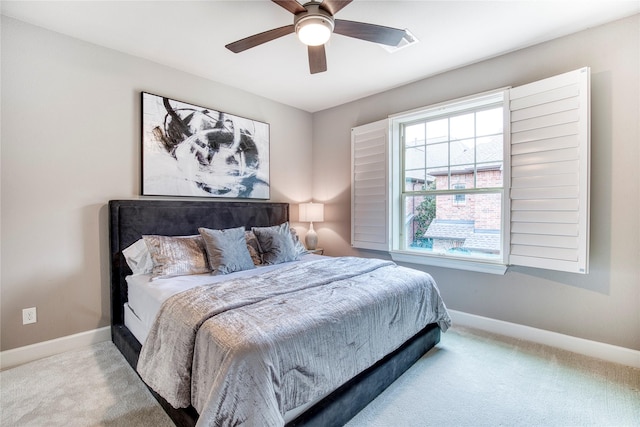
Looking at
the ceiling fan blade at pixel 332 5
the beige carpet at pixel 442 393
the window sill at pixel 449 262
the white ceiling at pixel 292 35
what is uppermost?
the white ceiling at pixel 292 35

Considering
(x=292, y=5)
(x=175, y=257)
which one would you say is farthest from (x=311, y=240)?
(x=292, y=5)

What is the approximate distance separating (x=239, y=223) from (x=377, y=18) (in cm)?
243

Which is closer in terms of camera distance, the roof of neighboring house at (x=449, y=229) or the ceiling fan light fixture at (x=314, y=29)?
the ceiling fan light fixture at (x=314, y=29)

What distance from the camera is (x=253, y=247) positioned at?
3.03 m

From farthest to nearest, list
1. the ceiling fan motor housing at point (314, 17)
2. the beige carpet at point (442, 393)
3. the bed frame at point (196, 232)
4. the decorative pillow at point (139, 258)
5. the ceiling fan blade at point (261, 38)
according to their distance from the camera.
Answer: the decorative pillow at point (139, 258), the ceiling fan blade at point (261, 38), the ceiling fan motor housing at point (314, 17), the beige carpet at point (442, 393), the bed frame at point (196, 232)

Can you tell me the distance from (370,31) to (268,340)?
1939mm

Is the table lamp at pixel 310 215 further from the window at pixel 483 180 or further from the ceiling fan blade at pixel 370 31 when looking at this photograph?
the ceiling fan blade at pixel 370 31

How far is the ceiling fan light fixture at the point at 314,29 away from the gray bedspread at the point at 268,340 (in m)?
1.66

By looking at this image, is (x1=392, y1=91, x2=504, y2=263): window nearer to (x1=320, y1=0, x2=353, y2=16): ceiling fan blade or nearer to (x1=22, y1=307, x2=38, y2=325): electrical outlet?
(x1=320, y1=0, x2=353, y2=16): ceiling fan blade

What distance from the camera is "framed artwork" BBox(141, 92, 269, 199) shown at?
2.86 meters

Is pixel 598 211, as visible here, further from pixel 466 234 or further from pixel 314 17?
pixel 314 17

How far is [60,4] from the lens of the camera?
82.4 inches

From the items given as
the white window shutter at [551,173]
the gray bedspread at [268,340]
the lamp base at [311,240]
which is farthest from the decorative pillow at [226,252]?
the white window shutter at [551,173]

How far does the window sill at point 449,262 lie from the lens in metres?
2.79
